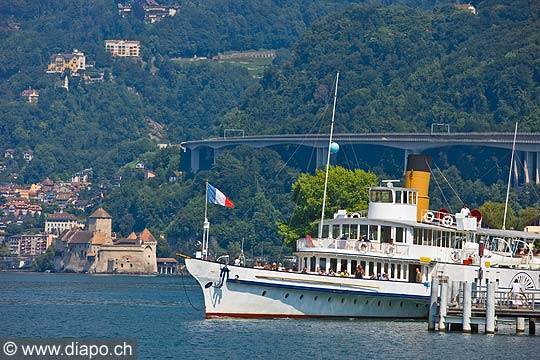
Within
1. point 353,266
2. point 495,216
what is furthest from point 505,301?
point 495,216

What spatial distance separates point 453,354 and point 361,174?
54330mm

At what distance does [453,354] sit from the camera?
72.0m

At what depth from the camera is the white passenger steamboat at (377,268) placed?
275 feet

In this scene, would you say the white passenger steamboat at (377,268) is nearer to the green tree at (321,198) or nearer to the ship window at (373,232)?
the ship window at (373,232)

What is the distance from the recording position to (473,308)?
78.8 metres

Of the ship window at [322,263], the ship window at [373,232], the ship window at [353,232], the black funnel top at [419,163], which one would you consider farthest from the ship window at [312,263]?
the black funnel top at [419,163]

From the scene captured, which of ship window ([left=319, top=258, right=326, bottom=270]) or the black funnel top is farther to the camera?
the black funnel top

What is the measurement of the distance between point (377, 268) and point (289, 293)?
4.68 metres

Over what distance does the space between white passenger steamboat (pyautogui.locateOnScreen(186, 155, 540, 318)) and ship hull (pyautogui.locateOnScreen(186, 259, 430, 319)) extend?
4 centimetres

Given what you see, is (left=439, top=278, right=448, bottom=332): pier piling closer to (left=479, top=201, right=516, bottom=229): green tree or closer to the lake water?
the lake water

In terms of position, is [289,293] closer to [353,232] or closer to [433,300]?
[353,232]

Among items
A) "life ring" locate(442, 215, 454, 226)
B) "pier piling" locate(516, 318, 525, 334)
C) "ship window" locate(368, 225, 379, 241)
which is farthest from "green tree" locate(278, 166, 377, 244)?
"pier piling" locate(516, 318, 525, 334)

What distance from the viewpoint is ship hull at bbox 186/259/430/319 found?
83.6 meters

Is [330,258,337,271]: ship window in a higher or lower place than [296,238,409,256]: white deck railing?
lower
